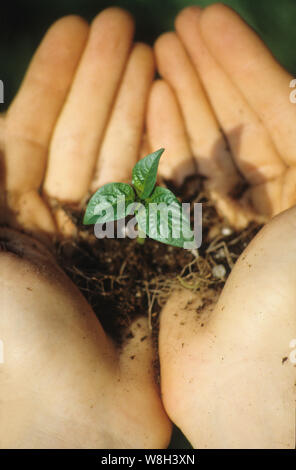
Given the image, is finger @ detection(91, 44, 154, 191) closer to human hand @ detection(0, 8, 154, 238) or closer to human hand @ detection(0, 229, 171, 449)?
human hand @ detection(0, 8, 154, 238)

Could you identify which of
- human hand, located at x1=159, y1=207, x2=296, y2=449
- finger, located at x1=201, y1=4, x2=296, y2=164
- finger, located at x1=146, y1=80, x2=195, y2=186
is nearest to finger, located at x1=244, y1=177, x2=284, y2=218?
finger, located at x1=201, y1=4, x2=296, y2=164

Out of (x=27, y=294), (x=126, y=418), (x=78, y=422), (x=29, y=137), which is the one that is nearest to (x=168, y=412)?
(x=126, y=418)

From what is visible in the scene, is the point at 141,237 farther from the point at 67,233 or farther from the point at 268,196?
the point at 268,196

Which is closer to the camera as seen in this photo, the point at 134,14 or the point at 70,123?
the point at 70,123

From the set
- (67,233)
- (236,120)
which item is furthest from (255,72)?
(67,233)

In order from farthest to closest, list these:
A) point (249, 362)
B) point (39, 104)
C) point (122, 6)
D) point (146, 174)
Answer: point (122, 6), point (39, 104), point (146, 174), point (249, 362)

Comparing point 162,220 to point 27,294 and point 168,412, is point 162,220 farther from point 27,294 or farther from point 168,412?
point 168,412

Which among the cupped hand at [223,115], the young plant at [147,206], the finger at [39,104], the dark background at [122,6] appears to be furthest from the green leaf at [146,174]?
the dark background at [122,6]

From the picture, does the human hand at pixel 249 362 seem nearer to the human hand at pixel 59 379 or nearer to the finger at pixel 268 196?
the human hand at pixel 59 379
